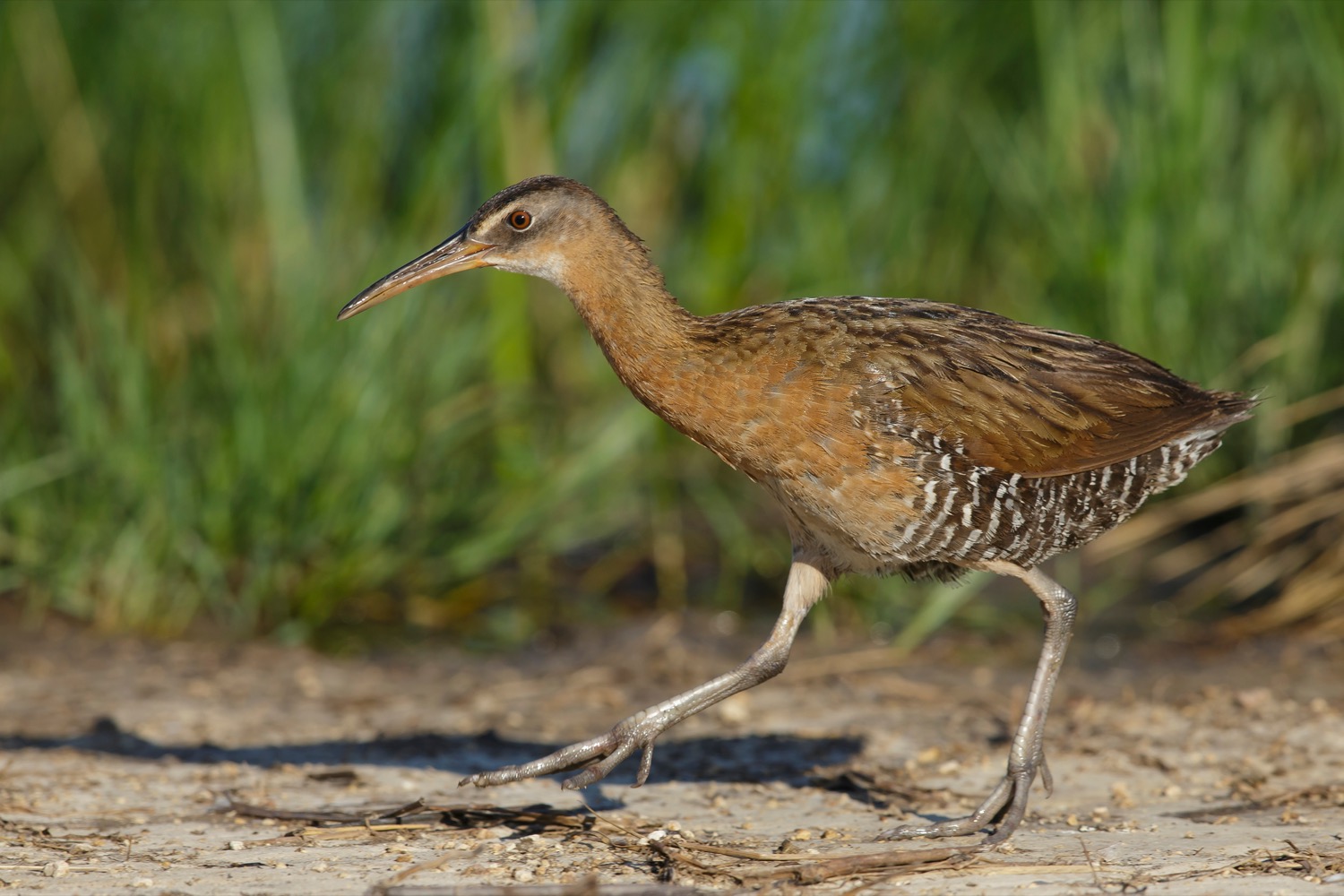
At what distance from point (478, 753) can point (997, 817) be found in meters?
1.54

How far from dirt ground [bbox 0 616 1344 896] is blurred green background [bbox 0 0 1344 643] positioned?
435 millimetres

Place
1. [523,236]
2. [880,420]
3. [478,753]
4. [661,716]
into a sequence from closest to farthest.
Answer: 1. [880,420]
2. [661,716]
3. [523,236]
4. [478,753]

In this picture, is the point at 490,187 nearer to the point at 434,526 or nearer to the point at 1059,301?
the point at 434,526

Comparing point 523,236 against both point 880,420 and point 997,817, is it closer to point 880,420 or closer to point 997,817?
point 880,420

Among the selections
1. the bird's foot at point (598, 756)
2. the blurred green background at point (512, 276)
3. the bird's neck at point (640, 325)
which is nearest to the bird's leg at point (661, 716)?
the bird's foot at point (598, 756)

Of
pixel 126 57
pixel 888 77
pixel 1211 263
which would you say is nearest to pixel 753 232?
pixel 888 77

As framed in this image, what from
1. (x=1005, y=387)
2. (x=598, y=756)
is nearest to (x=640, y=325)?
(x=1005, y=387)

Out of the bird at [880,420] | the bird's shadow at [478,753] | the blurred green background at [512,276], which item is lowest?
the bird's shadow at [478,753]

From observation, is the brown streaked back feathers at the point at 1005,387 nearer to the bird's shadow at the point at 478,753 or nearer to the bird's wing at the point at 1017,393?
the bird's wing at the point at 1017,393

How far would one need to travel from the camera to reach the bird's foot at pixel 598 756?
12.3 ft

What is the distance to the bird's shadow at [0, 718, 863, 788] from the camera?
4.45 meters

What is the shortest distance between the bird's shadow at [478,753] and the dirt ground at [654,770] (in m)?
0.01

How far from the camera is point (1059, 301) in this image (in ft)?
21.2

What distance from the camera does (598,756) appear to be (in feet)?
12.8
